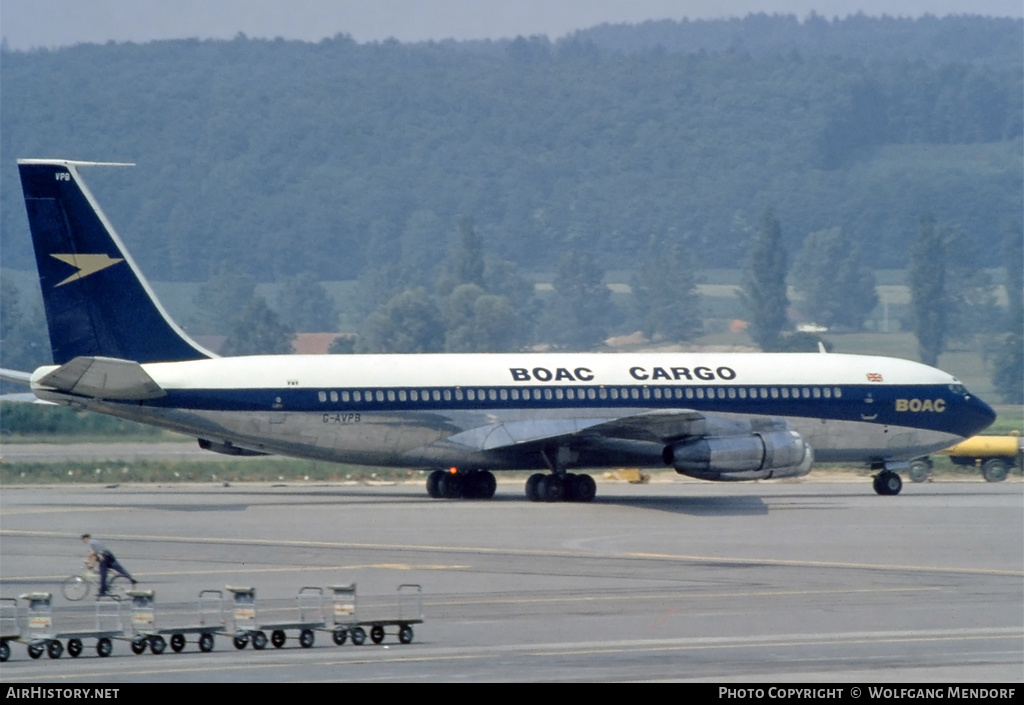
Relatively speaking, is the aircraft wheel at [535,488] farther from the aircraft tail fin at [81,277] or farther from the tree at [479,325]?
the tree at [479,325]

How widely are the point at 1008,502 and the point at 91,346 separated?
88.2ft

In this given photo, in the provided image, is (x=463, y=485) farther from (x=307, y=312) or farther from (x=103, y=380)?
(x=307, y=312)

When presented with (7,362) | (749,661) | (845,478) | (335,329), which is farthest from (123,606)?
(335,329)

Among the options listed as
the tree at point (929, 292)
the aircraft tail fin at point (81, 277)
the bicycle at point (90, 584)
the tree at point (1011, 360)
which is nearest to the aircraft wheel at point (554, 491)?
the aircraft tail fin at point (81, 277)

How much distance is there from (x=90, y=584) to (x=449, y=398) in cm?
1925

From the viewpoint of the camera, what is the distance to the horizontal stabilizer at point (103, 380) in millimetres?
40500

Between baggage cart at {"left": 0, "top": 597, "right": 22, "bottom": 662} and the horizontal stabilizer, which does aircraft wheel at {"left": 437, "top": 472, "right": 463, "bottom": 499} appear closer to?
the horizontal stabilizer

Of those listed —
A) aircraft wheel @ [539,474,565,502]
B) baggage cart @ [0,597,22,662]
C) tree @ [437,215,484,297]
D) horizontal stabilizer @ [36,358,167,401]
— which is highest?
tree @ [437,215,484,297]

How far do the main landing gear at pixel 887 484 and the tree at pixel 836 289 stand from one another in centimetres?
13618

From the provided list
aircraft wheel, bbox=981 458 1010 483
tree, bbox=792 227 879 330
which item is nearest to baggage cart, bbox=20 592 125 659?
aircraft wheel, bbox=981 458 1010 483

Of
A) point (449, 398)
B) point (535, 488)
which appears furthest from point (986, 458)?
point (449, 398)

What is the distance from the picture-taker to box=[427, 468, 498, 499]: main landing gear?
158 feet

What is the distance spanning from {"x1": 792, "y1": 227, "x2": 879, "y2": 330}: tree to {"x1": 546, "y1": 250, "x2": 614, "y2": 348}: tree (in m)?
24.1
